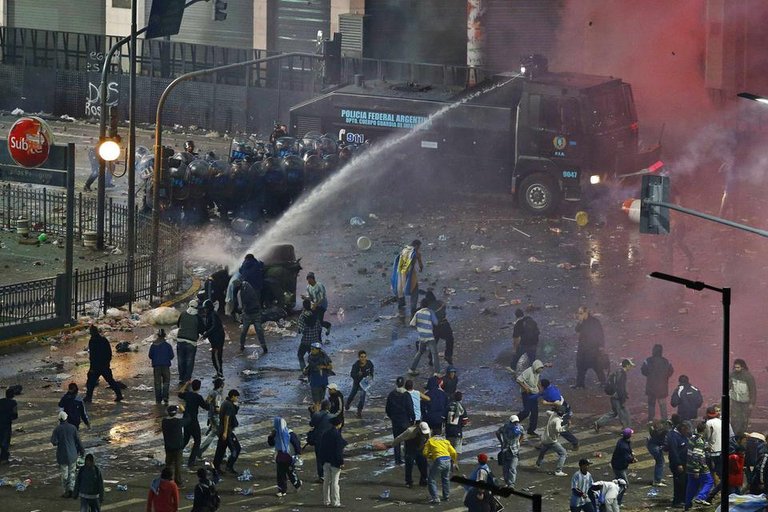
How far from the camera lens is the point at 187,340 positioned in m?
24.7

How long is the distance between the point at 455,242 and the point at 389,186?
383 cm

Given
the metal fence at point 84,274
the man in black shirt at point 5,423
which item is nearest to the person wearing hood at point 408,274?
the metal fence at point 84,274

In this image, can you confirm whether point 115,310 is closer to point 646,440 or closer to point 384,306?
point 384,306

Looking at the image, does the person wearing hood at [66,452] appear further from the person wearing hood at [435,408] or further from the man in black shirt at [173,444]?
the person wearing hood at [435,408]

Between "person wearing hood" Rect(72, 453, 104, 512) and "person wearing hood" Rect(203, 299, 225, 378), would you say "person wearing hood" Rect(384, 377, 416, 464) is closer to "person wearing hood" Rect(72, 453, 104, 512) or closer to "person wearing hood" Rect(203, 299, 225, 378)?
"person wearing hood" Rect(72, 453, 104, 512)

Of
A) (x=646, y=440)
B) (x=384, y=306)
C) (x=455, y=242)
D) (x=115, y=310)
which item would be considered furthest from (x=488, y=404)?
(x=455, y=242)

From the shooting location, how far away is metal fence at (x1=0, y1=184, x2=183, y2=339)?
92.2 feet

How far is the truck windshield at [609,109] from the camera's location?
35.9 m

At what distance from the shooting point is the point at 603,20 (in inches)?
1987

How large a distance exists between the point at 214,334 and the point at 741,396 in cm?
797

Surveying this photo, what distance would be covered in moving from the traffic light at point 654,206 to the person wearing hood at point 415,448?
4510mm

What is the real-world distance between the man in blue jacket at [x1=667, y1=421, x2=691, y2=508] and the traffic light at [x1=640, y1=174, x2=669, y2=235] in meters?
3.38

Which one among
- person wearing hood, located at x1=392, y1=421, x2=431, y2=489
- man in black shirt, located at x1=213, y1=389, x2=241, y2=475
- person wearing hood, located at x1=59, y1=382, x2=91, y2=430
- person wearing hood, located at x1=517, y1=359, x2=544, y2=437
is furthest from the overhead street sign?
person wearing hood, located at x1=392, y1=421, x2=431, y2=489

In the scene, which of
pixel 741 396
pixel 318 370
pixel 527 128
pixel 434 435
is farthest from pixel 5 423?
pixel 527 128
